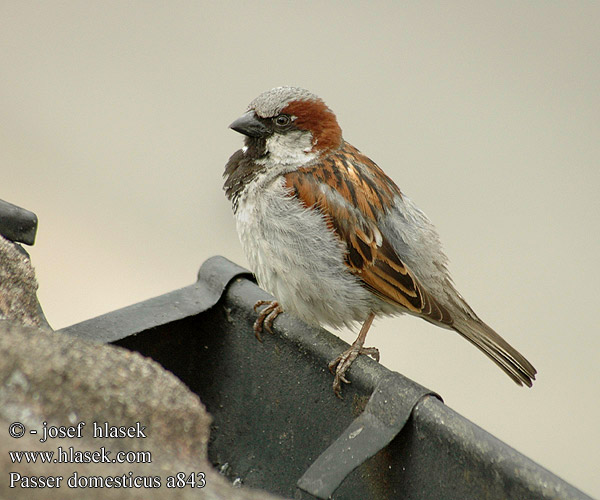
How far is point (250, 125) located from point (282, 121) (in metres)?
0.08

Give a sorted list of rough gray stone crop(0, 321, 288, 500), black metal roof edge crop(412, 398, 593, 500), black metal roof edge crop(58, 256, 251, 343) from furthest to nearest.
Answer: black metal roof edge crop(58, 256, 251, 343), black metal roof edge crop(412, 398, 593, 500), rough gray stone crop(0, 321, 288, 500)

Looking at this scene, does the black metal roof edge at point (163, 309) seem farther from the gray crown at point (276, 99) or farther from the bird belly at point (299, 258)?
the gray crown at point (276, 99)

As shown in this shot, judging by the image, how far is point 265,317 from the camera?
5.54 ft

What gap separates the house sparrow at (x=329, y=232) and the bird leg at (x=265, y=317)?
0.09 meters

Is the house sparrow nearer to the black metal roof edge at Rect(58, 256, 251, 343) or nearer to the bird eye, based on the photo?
the bird eye

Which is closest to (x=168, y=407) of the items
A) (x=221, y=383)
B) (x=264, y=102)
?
(x=221, y=383)

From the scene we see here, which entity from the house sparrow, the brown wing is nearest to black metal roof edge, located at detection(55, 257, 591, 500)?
the house sparrow

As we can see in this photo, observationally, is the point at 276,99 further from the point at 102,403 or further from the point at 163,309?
the point at 102,403

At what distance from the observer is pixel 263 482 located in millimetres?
1579

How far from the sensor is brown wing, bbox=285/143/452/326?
1945 mm

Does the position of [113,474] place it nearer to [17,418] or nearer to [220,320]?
[17,418]

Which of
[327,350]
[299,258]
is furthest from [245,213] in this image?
[327,350]

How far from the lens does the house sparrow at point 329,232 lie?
1951 mm

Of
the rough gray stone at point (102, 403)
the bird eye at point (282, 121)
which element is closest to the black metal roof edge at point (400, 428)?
the rough gray stone at point (102, 403)
